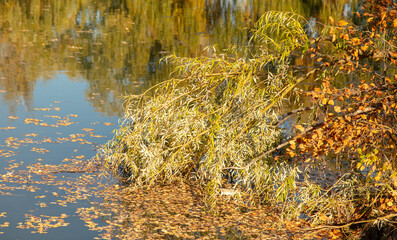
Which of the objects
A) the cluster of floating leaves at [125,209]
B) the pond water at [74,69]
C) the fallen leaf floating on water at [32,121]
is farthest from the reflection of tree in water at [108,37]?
the cluster of floating leaves at [125,209]

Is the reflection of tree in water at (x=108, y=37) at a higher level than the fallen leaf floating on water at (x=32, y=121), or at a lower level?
higher

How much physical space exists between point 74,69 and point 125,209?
29.6ft

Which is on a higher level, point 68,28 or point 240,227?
point 68,28

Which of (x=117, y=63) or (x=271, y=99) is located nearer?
(x=271, y=99)

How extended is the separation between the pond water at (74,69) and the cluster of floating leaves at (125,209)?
0.14 feet

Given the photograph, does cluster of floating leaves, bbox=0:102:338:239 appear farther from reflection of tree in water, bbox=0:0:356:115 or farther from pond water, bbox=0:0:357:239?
reflection of tree in water, bbox=0:0:356:115

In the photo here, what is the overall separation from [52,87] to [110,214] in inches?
284

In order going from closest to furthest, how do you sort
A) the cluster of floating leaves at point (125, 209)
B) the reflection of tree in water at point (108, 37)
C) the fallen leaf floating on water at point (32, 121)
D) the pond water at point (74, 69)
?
the cluster of floating leaves at point (125, 209), the pond water at point (74, 69), the fallen leaf floating on water at point (32, 121), the reflection of tree in water at point (108, 37)

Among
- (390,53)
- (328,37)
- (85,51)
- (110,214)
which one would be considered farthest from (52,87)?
(390,53)

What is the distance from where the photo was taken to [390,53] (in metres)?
7.84

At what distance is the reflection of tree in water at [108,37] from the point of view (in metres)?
15.2

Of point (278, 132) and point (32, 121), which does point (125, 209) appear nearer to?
point (278, 132)

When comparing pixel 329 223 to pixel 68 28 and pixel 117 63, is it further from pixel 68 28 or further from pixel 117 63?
pixel 68 28

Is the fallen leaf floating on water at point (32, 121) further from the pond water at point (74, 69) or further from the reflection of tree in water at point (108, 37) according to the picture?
the reflection of tree in water at point (108, 37)
